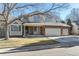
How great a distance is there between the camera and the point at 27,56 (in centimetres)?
2044

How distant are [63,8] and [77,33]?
2.30 feet

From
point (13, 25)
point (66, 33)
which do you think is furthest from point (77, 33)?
point (13, 25)

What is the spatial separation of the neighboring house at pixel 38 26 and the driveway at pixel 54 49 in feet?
0.69

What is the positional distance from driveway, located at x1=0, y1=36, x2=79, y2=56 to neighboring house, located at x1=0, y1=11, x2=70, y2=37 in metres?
0.21

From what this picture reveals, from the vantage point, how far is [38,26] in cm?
2067

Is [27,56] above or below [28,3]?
below

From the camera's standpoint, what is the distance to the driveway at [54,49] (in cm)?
2048

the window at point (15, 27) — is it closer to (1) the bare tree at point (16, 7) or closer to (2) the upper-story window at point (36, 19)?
(1) the bare tree at point (16, 7)

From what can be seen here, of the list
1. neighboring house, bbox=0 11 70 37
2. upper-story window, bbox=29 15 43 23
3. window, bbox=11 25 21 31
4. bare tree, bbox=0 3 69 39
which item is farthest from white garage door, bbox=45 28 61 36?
window, bbox=11 25 21 31

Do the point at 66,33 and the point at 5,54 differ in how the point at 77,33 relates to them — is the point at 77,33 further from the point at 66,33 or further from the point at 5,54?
the point at 5,54

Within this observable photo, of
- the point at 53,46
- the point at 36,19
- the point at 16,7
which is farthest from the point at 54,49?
the point at 16,7

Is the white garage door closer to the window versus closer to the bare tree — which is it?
the bare tree

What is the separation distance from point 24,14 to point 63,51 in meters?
1.29

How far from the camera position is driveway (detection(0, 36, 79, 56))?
67.2 feet
